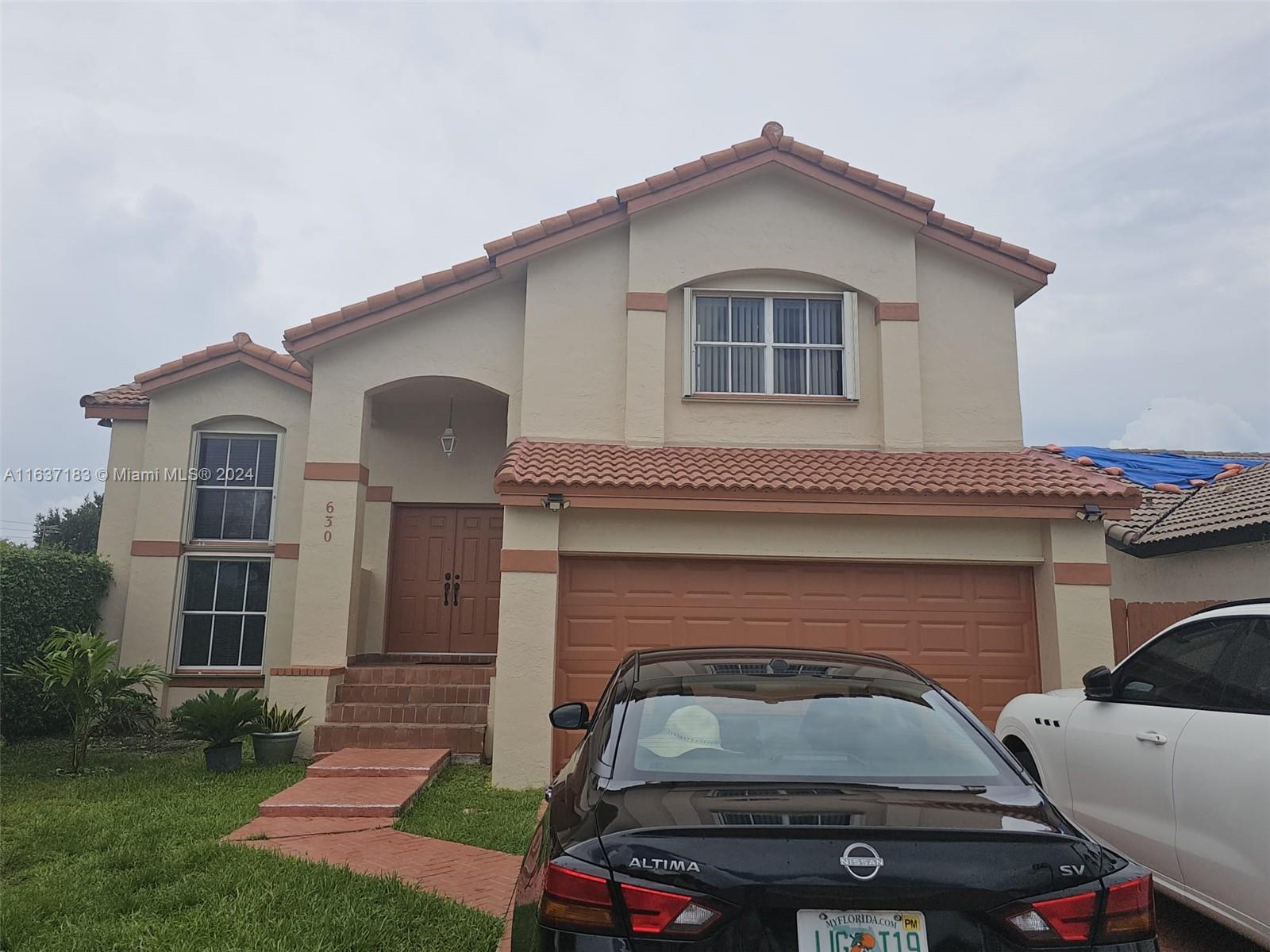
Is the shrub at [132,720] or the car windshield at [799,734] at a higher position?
the car windshield at [799,734]

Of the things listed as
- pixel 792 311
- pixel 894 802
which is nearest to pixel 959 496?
pixel 792 311

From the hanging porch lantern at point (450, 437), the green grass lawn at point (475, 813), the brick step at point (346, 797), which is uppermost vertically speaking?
the hanging porch lantern at point (450, 437)

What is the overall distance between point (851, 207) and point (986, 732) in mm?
9185

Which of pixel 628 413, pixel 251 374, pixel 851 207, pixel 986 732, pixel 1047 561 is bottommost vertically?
pixel 986 732

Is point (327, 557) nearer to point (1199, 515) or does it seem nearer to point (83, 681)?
point (83, 681)

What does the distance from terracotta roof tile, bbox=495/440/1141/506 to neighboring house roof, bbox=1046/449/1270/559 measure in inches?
65.5

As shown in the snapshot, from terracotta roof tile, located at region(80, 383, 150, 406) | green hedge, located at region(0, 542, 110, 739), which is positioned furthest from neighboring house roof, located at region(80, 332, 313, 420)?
green hedge, located at region(0, 542, 110, 739)

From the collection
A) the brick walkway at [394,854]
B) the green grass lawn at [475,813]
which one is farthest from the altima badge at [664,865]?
the green grass lawn at [475,813]

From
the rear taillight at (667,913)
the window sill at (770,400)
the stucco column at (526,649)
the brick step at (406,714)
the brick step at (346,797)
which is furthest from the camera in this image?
the window sill at (770,400)

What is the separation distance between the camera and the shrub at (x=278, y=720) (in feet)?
29.8

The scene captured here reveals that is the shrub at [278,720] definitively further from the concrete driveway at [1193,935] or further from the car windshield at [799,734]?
the concrete driveway at [1193,935]

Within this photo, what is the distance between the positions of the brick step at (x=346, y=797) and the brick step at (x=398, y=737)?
A: 4.53 ft

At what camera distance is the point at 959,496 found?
9156 millimetres

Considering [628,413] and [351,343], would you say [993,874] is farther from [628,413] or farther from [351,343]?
[351,343]
